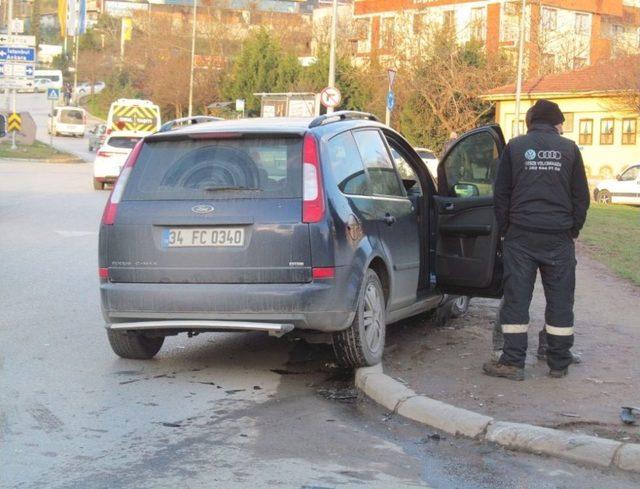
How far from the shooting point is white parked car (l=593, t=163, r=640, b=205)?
33969 mm

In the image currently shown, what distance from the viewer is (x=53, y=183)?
3039cm

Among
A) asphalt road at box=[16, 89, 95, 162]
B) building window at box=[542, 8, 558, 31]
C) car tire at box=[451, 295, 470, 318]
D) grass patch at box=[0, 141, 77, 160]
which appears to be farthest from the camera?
building window at box=[542, 8, 558, 31]

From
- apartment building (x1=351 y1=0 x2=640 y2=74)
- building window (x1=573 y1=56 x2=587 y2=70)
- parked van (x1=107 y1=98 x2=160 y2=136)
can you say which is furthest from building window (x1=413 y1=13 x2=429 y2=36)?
parked van (x1=107 y1=98 x2=160 y2=136)

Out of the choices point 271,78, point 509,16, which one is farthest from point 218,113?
point 509,16

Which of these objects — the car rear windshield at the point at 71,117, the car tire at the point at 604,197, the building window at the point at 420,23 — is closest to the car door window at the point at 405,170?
the car tire at the point at 604,197

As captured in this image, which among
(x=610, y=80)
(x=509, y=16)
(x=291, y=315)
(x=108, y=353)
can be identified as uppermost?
(x=509, y=16)

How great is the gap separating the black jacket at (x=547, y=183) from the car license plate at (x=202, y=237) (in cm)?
184

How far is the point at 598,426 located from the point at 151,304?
9.74 feet

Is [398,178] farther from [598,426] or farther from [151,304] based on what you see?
[598,426]

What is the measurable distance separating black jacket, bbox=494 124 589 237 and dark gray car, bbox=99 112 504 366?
3.68 ft

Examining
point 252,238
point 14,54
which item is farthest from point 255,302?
point 14,54

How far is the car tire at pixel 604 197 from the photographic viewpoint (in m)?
34.6

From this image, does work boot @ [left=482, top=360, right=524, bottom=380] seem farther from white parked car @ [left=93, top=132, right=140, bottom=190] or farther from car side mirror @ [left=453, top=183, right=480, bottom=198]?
white parked car @ [left=93, top=132, right=140, bottom=190]

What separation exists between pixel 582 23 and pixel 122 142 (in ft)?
164
